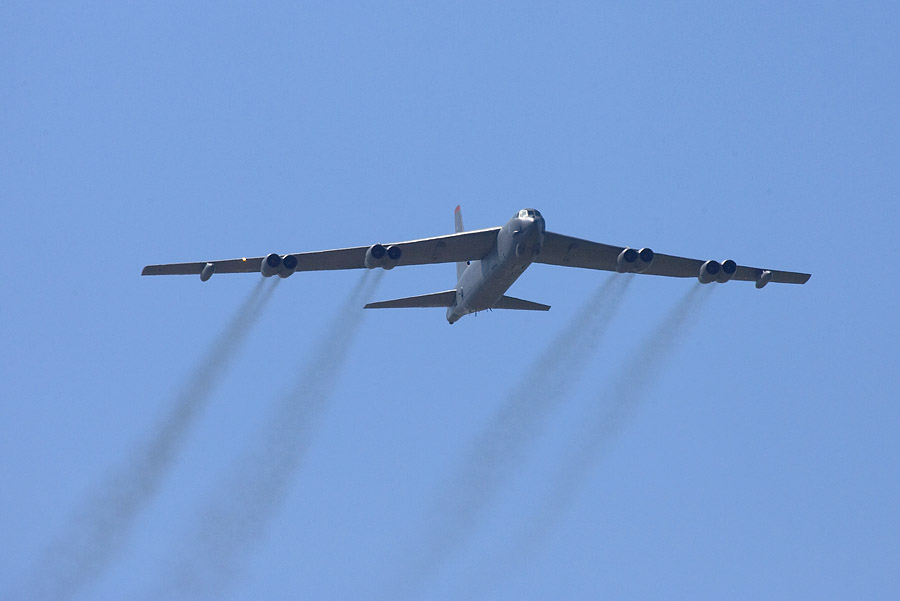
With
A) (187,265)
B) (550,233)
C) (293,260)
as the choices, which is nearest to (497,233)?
(550,233)

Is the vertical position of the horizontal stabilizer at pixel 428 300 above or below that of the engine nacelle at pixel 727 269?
below

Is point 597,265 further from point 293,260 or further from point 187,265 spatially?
point 187,265

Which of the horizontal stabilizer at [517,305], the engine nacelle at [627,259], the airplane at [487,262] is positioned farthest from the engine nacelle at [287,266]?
the engine nacelle at [627,259]

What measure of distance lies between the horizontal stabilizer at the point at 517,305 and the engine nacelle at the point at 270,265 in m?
9.62

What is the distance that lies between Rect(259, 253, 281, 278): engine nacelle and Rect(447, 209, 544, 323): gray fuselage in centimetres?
795

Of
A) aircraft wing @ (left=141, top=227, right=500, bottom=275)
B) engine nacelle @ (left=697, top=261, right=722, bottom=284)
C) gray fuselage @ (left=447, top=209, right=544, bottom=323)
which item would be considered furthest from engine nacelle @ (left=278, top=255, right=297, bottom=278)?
engine nacelle @ (left=697, top=261, right=722, bottom=284)

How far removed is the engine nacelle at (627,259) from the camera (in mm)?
50438

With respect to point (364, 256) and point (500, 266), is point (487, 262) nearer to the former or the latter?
point (500, 266)

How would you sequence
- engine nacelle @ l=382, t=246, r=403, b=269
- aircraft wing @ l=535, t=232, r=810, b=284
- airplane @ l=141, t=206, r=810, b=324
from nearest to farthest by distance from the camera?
airplane @ l=141, t=206, r=810, b=324 → engine nacelle @ l=382, t=246, r=403, b=269 → aircraft wing @ l=535, t=232, r=810, b=284

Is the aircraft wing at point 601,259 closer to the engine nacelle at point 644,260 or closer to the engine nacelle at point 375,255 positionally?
the engine nacelle at point 644,260

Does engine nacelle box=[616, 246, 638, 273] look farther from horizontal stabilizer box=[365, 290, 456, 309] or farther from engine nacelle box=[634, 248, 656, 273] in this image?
horizontal stabilizer box=[365, 290, 456, 309]

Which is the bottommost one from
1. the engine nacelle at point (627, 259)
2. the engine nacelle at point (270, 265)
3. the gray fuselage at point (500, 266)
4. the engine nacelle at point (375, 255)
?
the engine nacelle at point (270, 265)

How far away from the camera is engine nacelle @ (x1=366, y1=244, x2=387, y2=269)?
47656 mm

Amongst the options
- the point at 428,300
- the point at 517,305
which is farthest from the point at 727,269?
the point at 428,300
